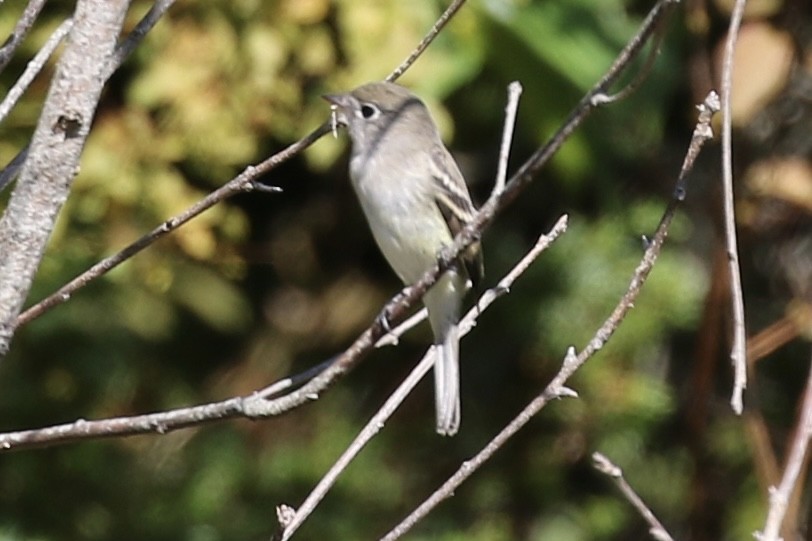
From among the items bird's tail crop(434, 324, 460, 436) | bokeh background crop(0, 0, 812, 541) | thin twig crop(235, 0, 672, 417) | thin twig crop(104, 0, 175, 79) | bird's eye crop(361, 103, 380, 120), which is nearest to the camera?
thin twig crop(235, 0, 672, 417)

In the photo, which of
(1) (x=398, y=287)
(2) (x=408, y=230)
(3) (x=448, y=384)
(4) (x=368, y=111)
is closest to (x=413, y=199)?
(2) (x=408, y=230)

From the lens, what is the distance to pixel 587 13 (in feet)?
12.0

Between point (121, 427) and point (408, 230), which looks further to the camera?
point (408, 230)

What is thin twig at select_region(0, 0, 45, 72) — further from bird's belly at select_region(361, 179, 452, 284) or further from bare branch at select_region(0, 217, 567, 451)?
bird's belly at select_region(361, 179, 452, 284)

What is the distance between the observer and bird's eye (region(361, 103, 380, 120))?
2.98 meters

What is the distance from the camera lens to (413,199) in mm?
2900

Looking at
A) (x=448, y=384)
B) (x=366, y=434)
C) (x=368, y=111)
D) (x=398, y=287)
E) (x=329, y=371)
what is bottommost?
(x=398, y=287)

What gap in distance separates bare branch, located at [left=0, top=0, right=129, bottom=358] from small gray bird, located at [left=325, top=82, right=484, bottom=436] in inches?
49.8

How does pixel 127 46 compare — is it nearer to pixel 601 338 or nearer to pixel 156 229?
pixel 156 229

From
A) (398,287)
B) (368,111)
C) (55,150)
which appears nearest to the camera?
(55,150)

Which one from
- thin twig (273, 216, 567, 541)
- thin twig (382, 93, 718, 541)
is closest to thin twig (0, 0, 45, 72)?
thin twig (273, 216, 567, 541)

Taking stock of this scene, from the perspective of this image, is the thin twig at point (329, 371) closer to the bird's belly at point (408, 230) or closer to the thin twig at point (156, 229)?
the thin twig at point (156, 229)

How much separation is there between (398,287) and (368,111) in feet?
4.93

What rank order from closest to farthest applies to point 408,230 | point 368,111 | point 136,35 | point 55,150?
1. point 55,150
2. point 136,35
3. point 408,230
4. point 368,111
